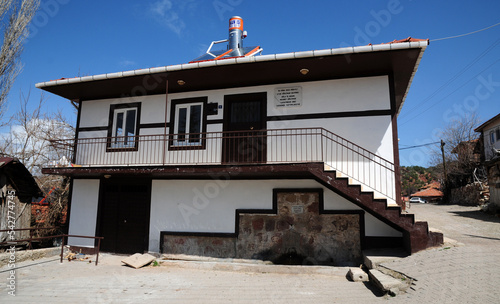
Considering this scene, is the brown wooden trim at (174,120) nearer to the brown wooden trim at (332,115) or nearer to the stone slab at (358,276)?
the brown wooden trim at (332,115)

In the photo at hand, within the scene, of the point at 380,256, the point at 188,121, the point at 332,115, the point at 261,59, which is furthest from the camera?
the point at 188,121

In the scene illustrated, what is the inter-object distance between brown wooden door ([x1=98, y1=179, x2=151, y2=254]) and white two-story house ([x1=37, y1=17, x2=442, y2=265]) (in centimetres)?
3

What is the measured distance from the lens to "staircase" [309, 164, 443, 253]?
6664 mm

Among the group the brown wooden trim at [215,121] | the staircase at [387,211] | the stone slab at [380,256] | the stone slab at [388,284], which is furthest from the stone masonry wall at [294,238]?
the brown wooden trim at [215,121]

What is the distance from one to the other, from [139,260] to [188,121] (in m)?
4.29

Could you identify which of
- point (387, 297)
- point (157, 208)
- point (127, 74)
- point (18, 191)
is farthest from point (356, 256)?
point (18, 191)

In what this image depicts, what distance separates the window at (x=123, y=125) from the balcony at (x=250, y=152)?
1.9 inches

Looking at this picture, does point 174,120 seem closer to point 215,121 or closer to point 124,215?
point 215,121

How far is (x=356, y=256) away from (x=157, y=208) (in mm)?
5841

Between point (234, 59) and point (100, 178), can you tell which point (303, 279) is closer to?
point (234, 59)

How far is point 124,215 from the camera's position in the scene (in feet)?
31.7

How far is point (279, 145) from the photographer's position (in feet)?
28.5

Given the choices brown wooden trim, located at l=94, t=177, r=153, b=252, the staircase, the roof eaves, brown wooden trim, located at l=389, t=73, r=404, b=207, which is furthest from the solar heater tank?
the staircase

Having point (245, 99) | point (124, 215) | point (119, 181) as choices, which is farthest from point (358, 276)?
point (119, 181)
